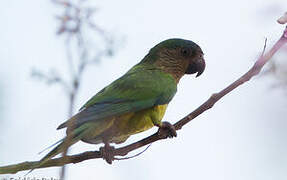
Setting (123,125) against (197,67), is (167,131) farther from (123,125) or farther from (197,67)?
(197,67)

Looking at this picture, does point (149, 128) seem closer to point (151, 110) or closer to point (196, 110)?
point (151, 110)

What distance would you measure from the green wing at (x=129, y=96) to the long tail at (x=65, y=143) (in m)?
0.07

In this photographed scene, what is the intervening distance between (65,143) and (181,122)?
2.59ft

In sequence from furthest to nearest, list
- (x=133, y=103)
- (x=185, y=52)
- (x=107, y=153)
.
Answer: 1. (x=185, y=52)
2. (x=133, y=103)
3. (x=107, y=153)

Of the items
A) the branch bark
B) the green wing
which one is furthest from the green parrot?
→ the branch bark

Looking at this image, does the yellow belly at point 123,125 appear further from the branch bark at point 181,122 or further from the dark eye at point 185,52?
the dark eye at point 185,52

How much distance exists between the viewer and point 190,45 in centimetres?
479

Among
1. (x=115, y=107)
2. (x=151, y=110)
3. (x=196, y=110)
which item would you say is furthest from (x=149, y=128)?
(x=196, y=110)

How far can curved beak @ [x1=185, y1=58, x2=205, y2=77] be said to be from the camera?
471 cm

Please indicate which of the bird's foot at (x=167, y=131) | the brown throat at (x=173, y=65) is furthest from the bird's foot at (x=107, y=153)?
the brown throat at (x=173, y=65)

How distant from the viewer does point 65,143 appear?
8.64ft

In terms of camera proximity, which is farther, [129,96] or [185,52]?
[185,52]

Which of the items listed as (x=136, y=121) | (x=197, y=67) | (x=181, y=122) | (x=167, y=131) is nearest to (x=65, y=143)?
(x=181, y=122)

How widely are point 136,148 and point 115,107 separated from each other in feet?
3.04
